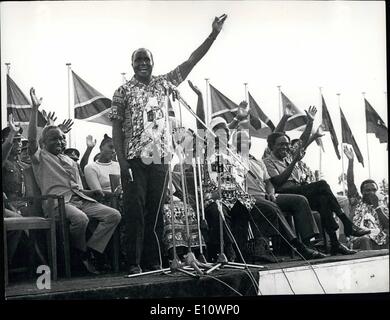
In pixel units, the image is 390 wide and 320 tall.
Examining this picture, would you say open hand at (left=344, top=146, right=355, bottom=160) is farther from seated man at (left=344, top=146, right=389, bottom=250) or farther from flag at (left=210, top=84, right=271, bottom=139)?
flag at (left=210, top=84, right=271, bottom=139)

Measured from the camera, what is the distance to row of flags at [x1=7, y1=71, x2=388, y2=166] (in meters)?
5.74

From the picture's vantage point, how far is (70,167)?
18.9 ft

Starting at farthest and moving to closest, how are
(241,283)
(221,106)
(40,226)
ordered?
(221,106)
(241,283)
(40,226)

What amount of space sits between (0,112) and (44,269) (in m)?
1.01

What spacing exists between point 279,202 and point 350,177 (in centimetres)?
49

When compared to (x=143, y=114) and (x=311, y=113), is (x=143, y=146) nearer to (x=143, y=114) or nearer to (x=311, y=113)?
(x=143, y=114)

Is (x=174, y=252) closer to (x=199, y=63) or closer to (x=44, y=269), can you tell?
(x=44, y=269)

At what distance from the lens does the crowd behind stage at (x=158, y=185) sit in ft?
18.7

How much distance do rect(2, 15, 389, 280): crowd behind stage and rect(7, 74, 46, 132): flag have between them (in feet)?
0.13

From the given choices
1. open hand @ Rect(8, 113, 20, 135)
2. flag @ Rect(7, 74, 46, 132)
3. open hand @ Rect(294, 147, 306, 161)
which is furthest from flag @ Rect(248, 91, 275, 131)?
open hand @ Rect(8, 113, 20, 135)

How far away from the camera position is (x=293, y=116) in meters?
5.89

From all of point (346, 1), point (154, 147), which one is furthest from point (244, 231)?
point (346, 1)

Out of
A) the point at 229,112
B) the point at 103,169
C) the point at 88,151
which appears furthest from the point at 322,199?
the point at 88,151

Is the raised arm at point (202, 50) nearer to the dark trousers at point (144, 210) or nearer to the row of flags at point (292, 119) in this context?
the row of flags at point (292, 119)
